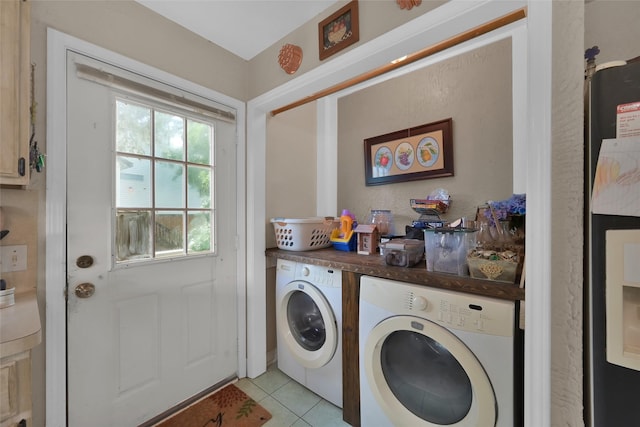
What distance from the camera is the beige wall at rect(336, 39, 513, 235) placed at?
5.03 feet

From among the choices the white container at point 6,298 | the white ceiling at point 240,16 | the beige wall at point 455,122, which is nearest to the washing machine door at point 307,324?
the beige wall at point 455,122

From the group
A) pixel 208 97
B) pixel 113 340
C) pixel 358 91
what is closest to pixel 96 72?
pixel 208 97

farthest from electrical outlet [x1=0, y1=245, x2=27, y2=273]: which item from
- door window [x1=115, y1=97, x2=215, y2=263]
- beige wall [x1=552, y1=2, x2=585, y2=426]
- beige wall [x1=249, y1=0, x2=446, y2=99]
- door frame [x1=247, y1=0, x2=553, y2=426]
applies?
beige wall [x1=552, y1=2, x2=585, y2=426]

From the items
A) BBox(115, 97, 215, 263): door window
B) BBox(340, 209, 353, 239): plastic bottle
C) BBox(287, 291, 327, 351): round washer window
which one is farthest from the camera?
BBox(340, 209, 353, 239): plastic bottle

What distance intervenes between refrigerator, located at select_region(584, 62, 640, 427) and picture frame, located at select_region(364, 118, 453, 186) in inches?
43.1

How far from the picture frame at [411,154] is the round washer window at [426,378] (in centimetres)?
112

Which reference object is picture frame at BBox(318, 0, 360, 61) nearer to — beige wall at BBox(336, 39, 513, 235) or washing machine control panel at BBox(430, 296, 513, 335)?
beige wall at BBox(336, 39, 513, 235)

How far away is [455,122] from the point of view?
1.71 metres

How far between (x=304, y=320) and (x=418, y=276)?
101 cm

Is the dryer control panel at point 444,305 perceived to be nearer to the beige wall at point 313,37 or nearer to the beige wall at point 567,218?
the beige wall at point 567,218

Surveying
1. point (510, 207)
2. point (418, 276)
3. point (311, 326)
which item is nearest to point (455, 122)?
point (510, 207)

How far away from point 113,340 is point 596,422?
190 cm

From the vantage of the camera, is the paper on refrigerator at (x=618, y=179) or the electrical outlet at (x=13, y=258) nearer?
the paper on refrigerator at (x=618, y=179)

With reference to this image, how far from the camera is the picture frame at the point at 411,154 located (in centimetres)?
173
